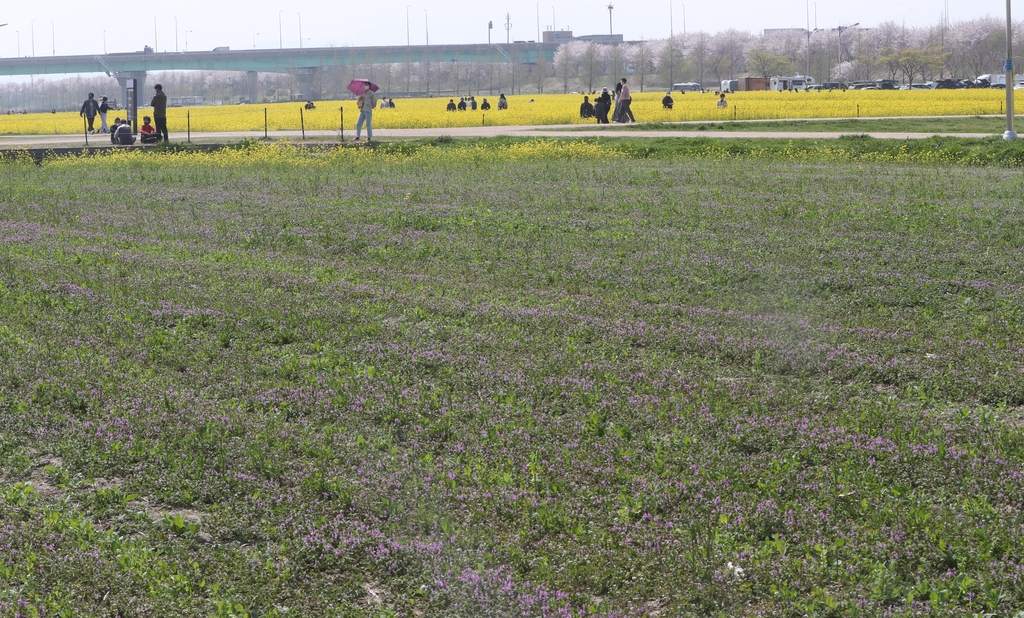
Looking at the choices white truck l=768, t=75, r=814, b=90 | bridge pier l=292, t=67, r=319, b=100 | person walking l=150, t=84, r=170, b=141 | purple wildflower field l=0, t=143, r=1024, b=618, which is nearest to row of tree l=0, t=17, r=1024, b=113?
bridge pier l=292, t=67, r=319, b=100

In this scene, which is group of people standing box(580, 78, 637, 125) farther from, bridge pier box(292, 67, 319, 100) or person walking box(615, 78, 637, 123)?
bridge pier box(292, 67, 319, 100)

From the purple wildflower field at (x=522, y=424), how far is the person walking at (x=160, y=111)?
21.6m

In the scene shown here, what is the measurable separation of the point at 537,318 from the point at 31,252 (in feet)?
25.4

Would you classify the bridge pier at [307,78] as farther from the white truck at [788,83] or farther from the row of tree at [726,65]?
the white truck at [788,83]

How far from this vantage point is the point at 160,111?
3562 cm

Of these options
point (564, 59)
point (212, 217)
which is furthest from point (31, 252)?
point (564, 59)

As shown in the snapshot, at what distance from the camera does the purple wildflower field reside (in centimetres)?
488

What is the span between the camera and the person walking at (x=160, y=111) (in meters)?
34.8

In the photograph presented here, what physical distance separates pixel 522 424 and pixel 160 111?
31.8 m

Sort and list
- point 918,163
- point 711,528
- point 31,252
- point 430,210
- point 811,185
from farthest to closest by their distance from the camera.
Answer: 1. point 918,163
2. point 811,185
3. point 430,210
4. point 31,252
5. point 711,528

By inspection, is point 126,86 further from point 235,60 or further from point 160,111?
point 235,60

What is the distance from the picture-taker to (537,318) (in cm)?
963

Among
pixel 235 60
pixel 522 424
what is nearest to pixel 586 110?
pixel 522 424

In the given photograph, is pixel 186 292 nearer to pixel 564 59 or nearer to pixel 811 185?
pixel 811 185
